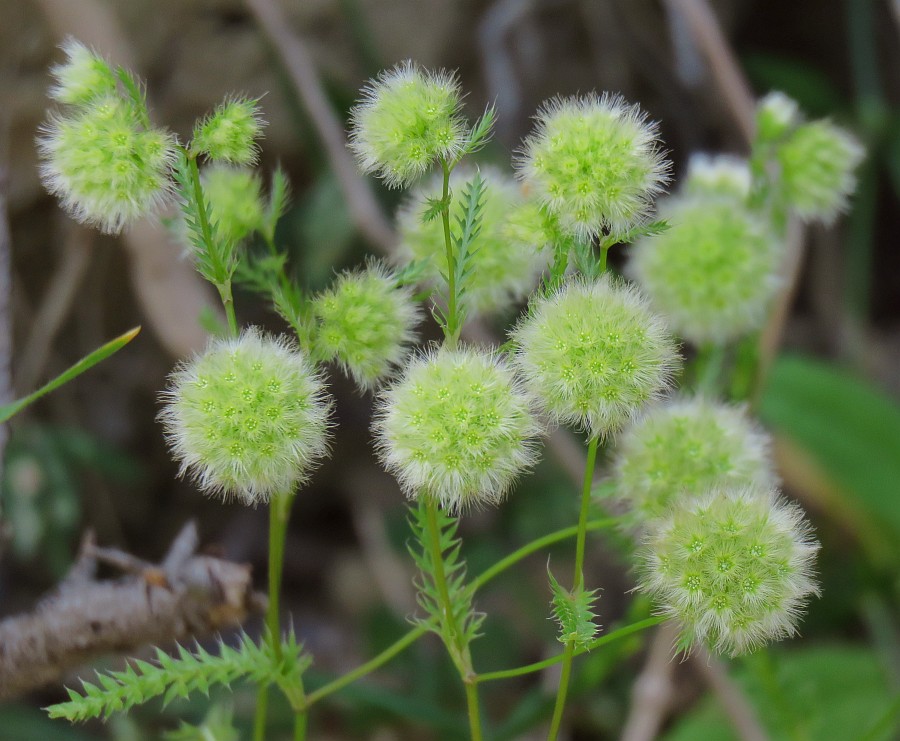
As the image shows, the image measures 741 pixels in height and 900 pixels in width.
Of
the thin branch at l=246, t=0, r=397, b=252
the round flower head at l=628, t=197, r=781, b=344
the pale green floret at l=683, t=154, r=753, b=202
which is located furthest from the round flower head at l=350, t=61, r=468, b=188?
the thin branch at l=246, t=0, r=397, b=252

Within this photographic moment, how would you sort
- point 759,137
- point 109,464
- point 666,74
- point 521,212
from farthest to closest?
point 666,74
point 109,464
point 759,137
point 521,212

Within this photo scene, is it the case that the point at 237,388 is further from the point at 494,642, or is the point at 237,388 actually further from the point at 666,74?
the point at 666,74

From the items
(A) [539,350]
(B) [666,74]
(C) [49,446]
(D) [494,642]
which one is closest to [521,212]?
(A) [539,350]

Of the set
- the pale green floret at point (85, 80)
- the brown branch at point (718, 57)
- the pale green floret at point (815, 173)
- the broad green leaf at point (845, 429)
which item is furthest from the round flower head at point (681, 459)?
the broad green leaf at point (845, 429)

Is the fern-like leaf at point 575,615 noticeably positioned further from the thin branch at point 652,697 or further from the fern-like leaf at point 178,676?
the thin branch at point 652,697

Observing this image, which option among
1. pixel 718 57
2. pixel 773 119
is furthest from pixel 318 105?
pixel 773 119

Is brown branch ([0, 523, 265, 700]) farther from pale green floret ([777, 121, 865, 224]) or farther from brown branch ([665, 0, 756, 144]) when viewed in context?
brown branch ([665, 0, 756, 144])

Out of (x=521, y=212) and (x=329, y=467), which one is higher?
(x=521, y=212)

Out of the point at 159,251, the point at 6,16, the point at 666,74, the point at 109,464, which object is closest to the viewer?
the point at 159,251
